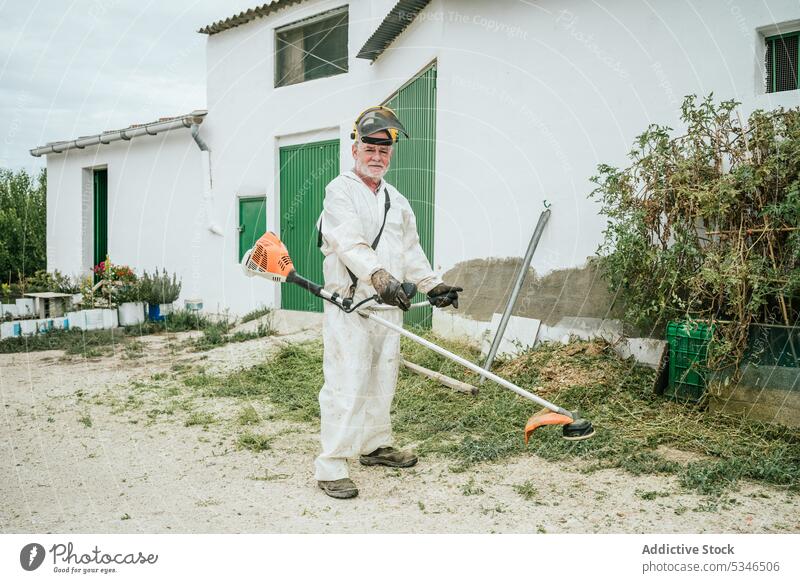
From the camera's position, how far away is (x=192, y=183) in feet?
32.5

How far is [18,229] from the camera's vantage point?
26.3 feet

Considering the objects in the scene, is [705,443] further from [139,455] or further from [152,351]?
[152,351]

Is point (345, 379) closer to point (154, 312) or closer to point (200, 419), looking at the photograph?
point (200, 419)

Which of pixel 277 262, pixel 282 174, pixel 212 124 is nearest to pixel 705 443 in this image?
pixel 277 262

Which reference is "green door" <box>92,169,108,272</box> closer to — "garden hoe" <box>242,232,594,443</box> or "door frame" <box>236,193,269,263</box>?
"door frame" <box>236,193,269,263</box>

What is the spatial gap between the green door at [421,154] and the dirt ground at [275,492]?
8.12ft

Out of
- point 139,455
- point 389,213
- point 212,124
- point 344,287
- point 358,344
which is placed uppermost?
point 212,124

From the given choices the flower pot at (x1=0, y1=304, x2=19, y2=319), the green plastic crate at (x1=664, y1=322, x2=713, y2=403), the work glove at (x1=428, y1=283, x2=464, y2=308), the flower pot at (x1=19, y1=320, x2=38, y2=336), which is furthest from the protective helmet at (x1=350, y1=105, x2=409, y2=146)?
the flower pot at (x1=0, y1=304, x2=19, y2=319)

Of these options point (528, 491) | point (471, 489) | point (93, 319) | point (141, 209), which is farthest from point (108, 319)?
point (528, 491)

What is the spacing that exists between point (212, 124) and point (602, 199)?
6761mm

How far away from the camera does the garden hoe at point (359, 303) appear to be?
296cm

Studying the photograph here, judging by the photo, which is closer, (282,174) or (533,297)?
(533,297)

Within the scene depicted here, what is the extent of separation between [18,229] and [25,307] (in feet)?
4.71

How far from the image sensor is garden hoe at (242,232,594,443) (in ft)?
9.72
